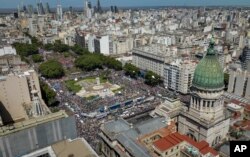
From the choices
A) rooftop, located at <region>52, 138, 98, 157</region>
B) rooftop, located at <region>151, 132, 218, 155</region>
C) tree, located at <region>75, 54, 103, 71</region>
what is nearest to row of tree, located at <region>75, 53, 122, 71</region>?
tree, located at <region>75, 54, 103, 71</region>

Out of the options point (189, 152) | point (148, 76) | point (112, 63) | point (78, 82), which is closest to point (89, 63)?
point (112, 63)

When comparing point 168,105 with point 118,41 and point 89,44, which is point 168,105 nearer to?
point 118,41

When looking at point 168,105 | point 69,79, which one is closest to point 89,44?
point 69,79

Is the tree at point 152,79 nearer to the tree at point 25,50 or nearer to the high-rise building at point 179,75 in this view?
the high-rise building at point 179,75

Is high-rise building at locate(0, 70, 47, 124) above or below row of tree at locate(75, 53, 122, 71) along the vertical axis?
above

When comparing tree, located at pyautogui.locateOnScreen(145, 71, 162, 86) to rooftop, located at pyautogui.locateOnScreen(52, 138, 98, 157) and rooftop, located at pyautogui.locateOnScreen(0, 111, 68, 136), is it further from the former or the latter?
rooftop, located at pyautogui.locateOnScreen(52, 138, 98, 157)

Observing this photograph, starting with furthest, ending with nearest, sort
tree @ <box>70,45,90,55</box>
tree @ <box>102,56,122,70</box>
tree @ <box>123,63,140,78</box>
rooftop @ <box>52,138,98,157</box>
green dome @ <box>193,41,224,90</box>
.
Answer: tree @ <box>70,45,90,55</box> → tree @ <box>102,56,122,70</box> → tree @ <box>123,63,140,78</box> → green dome @ <box>193,41,224,90</box> → rooftop @ <box>52,138,98,157</box>

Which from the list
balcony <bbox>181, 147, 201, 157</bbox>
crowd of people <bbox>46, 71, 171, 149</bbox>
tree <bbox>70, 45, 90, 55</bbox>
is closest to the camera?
balcony <bbox>181, 147, 201, 157</bbox>

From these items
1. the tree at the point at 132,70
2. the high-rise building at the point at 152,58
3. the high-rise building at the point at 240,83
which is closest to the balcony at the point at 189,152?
the high-rise building at the point at 240,83
